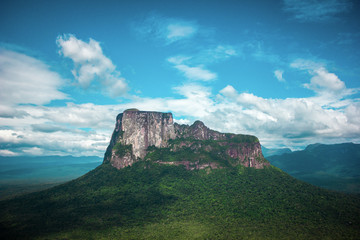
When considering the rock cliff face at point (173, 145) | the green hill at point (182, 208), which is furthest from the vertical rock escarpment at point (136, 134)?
the green hill at point (182, 208)

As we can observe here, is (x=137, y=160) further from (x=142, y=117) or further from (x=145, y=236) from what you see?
(x=145, y=236)

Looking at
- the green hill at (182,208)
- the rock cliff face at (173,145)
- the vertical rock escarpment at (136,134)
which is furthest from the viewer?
the vertical rock escarpment at (136,134)

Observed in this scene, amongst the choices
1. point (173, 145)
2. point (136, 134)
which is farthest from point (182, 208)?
point (136, 134)

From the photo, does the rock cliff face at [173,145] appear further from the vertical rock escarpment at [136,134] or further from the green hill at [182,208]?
the green hill at [182,208]

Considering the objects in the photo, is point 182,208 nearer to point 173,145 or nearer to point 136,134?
point 173,145

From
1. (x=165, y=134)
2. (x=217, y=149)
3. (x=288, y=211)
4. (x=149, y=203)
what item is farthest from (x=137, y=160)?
(x=288, y=211)

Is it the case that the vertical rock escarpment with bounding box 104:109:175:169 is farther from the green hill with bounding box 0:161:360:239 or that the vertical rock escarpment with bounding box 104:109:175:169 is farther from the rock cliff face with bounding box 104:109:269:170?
the green hill with bounding box 0:161:360:239

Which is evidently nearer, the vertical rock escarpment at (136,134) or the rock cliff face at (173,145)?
the rock cliff face at (173,145)
